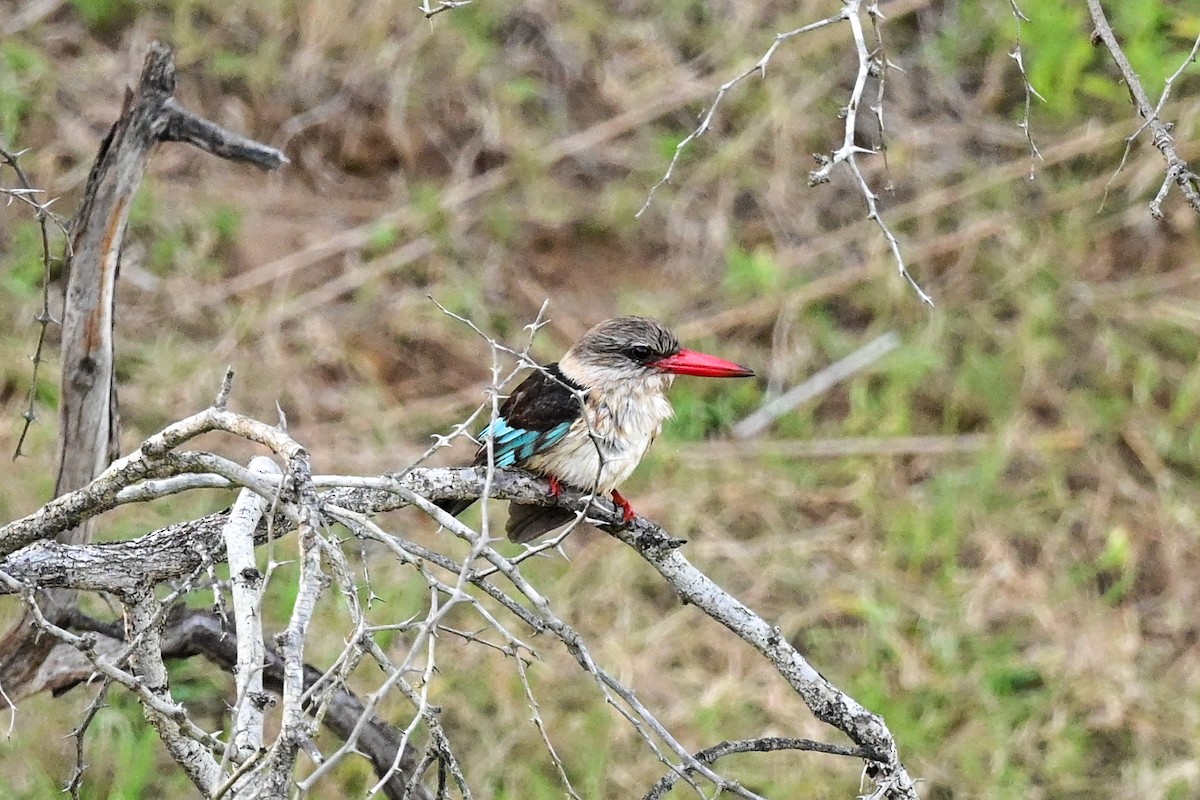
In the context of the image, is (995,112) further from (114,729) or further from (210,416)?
(210,416)

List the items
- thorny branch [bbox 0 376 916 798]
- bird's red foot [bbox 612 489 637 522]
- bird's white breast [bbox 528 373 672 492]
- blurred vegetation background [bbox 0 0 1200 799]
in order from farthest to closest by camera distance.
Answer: blurred vegetation background [bbox 0 0 1200 799] → bird's white breast [bbox 528 373 672 492] → bird's red foot [bbox 612 489 637 522] → thorny branch [bbox 0 376 916 798]

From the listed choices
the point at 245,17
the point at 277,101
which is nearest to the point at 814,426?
the point at 277,101

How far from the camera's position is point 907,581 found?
4.76 metres

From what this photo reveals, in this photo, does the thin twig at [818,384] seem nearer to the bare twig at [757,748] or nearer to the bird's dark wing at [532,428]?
the bird's dark wing at [532,428]

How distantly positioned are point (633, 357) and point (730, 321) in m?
2.22

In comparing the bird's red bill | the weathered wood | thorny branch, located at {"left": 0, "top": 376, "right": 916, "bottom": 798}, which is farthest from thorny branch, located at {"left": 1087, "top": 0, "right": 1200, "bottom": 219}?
the weathered wood

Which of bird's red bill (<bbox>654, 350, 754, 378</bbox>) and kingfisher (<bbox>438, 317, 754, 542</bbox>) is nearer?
kingfisher (<bbox>438, 317, 754, 542</bbox>)

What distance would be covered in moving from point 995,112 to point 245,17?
3196 mm

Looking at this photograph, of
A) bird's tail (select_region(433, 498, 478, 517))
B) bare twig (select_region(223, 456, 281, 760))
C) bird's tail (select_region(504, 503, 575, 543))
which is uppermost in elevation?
bird's tail (select_region(504, 503, 575, 543))

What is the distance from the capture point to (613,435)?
3205mm

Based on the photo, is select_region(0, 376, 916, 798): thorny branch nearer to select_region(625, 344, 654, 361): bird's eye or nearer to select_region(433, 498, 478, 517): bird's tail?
select_region(433, 498, 478, 517): bird's tail

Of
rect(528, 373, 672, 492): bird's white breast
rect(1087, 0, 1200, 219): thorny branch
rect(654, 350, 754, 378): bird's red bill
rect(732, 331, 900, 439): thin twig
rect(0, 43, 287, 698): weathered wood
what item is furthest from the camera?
rect(732, 331, 900, 439): thin twig

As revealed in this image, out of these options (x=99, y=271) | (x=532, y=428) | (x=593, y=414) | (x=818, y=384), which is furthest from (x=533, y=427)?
(x=818, y=384)

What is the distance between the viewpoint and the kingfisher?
122 inches
